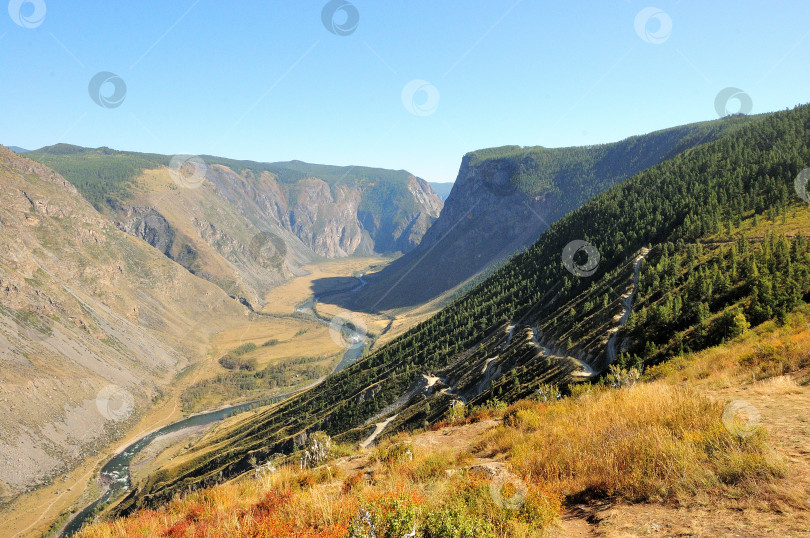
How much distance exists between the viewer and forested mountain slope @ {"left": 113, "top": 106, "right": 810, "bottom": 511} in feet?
133

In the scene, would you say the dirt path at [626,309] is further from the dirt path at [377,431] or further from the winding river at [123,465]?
the winding river at [123,465]

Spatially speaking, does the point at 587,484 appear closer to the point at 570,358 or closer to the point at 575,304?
the point at 570,358

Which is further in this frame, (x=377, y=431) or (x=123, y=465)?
(x=123, y=465)

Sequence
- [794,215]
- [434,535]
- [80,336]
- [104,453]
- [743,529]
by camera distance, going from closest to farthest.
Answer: [743,529], [434,535], [794,215], [104,453], [80,336]

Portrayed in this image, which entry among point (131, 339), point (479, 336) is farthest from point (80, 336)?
point (479, 336)

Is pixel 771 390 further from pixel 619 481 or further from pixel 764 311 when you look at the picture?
pixel 764 311

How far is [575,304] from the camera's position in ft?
226

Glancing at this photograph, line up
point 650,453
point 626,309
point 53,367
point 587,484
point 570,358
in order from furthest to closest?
1. point 53,367
2. point 626,309
3. point 570,358
4. point 587,484
5. point 650,453

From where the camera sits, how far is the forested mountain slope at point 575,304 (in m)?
40.6

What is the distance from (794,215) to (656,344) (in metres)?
46.4

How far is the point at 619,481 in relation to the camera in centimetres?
909

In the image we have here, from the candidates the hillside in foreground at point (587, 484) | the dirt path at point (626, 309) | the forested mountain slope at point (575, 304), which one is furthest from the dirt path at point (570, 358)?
the hillside in foreground at point (587, 484)

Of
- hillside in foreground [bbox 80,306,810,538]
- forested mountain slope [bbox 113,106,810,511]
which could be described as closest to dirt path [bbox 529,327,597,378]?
forested mountain slope [bbox 113,106,810,511]

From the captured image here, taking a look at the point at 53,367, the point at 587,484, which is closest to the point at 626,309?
the point at 587,484
